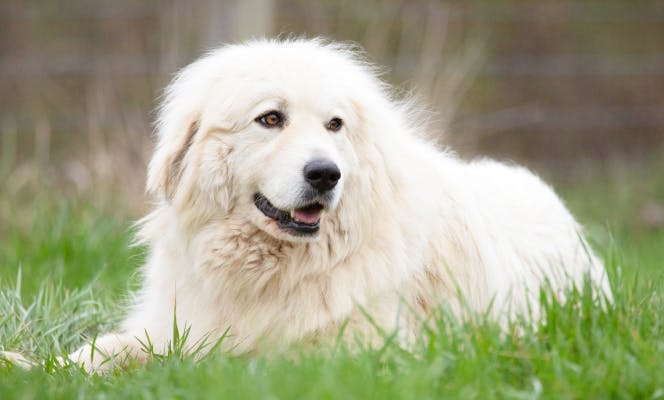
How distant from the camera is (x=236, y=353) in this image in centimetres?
368

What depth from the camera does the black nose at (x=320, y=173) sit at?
356 cm

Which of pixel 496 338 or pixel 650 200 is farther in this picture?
pixel 650 200

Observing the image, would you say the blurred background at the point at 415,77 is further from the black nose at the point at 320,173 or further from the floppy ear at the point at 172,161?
the black nose at the point at 320,173

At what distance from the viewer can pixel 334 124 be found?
3848mm

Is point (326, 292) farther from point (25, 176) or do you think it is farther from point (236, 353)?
point (25, 176)

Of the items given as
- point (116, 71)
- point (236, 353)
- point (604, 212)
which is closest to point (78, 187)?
point (116, 71)

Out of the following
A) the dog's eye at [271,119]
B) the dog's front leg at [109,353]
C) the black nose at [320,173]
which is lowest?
the dog's front leg at [109,353]

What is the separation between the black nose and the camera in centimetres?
356

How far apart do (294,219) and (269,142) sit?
0.32 metres

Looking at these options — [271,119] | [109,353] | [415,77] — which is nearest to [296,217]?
[271,119]

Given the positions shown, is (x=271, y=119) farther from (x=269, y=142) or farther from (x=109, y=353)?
(x=109, y=353)

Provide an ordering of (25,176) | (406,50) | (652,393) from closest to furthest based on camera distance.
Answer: (652,393) < (25,176) < (406,50)

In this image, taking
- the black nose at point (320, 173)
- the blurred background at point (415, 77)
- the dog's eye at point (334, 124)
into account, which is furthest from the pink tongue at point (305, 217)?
the blurred background at point (415, 77)

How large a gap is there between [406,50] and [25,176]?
3631 mm
